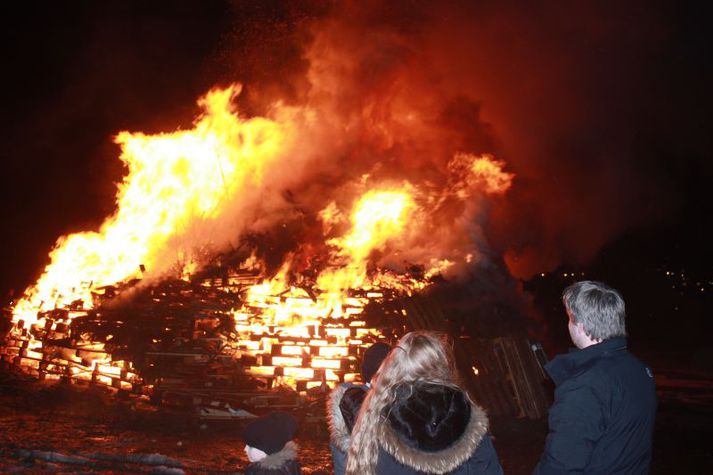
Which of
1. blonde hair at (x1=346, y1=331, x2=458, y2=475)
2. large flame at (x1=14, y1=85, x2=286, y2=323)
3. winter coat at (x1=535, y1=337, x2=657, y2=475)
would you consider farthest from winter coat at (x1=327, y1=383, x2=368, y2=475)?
large flame at (x1=14, y1=85, x2=286, y2=323)

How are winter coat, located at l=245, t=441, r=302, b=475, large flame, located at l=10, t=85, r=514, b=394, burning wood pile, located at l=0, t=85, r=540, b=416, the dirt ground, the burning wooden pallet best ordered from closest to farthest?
winter coat, located at l=245, t=441, r=302, b=475 < the dirt ground < the burning wooden pallet < burning wood pile, located at l=0, t=85, r=540, b=416 < large flame, located at l=10, t=85, r=514, b=394

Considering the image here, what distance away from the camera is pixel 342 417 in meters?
2.95

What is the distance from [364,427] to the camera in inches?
87.9

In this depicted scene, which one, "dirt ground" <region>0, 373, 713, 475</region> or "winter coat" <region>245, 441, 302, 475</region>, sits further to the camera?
"dirt ground" <region>0, 373, 713, 475</region>

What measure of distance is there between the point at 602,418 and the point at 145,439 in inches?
289

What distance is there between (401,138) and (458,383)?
41.5ft

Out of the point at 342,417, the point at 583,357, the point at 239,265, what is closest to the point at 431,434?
the point at 342,417

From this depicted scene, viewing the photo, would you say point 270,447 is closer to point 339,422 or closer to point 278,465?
point 278,465

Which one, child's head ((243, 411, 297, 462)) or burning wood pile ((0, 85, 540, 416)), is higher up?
burning wood pile ((0, 85, 540, 416))

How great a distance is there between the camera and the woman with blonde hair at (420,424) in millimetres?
2130

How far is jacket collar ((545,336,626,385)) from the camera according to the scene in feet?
8.79

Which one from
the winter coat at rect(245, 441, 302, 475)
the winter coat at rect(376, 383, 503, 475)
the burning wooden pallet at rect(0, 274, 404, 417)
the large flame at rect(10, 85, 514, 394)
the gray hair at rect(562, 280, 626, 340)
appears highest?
the large flame at rect(10, 85, 514, 394)

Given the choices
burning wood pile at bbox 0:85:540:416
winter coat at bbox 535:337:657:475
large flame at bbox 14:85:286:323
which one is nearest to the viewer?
winter coat at bbox 535:337:657:475

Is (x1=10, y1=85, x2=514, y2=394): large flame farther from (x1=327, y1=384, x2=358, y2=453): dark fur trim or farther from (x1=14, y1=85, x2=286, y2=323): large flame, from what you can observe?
(x1=327, y1=384, x2=358, y2=453): dark fur trim
